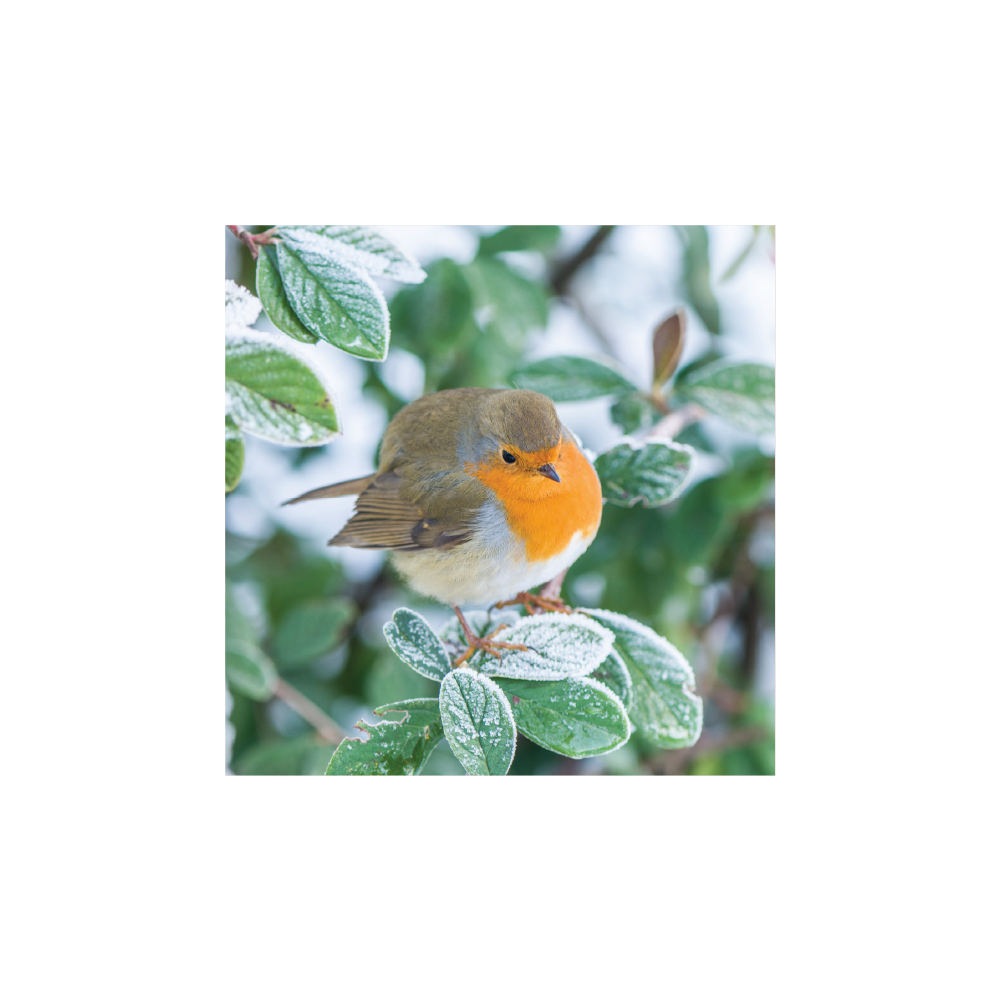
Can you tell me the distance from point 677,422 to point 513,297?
0.38 meters

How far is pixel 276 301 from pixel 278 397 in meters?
0.15

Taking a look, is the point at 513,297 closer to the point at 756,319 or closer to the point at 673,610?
the point at 756,319

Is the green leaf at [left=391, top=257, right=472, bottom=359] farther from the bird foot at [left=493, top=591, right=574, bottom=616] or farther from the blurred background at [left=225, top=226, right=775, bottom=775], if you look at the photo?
the bird foot at [left=493, top=591, right=574, bottom=616]

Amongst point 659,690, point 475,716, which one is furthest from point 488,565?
point 659,690

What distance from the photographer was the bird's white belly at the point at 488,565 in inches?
53.8

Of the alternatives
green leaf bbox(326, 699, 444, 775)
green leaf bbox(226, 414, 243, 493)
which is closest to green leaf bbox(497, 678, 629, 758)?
green leaf bbox(326, 699, 444, 775)

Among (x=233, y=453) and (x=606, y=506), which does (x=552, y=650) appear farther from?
(x=233, y=453)

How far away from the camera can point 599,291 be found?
67.9 inches

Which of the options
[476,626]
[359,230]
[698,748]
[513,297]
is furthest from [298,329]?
[698,748]

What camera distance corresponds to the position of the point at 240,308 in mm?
1421

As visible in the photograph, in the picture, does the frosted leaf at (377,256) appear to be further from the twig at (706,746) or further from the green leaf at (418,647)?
the twig at (706,746)

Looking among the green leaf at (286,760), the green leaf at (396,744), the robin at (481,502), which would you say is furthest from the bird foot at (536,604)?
the green leaf at (286,760)

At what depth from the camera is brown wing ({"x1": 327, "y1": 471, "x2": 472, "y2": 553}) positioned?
1393mm

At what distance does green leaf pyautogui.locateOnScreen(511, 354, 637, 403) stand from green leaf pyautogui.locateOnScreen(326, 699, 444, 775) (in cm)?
58
